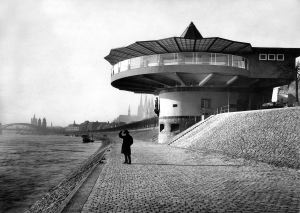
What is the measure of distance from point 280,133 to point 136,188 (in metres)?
13.0

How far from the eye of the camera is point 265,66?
156ft

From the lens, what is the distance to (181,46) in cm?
4216

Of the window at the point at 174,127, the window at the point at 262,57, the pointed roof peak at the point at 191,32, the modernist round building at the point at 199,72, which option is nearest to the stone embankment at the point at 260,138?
the modernist round building at the point at 199,72

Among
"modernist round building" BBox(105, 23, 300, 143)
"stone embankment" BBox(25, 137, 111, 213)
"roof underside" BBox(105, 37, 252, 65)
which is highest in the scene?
"roof underside" BBox(105, 37, 252, 65)

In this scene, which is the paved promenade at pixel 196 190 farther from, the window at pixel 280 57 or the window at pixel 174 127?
the window at pixel 280 57

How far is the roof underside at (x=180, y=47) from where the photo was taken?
40319 millimetres

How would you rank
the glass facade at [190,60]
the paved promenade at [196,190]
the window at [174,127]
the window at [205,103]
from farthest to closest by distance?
the window at [174,127]
the window at [205,103]
the glass facade at [190,60]
the paved promenade at [196,190]

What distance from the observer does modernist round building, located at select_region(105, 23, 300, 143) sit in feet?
142

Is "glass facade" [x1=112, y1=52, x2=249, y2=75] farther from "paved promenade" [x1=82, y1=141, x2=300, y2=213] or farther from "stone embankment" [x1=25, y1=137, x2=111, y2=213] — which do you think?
"paved promenade" [x1=82, y1=141, x2=300, y2=213]

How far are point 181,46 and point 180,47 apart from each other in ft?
1.29

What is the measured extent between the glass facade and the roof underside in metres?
0.57

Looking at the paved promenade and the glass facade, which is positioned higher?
the glass facade

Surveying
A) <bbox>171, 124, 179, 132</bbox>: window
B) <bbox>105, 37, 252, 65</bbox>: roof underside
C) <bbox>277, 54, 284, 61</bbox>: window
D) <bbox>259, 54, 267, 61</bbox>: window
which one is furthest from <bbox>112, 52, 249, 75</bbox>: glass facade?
<bbox>171, 124, 179, 132</bbox>: window

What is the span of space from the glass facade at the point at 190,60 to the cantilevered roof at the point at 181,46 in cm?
57
